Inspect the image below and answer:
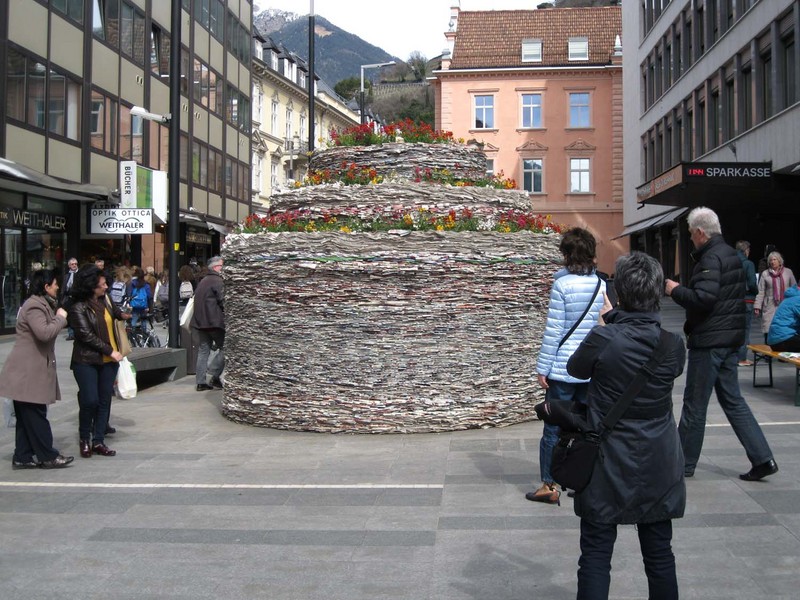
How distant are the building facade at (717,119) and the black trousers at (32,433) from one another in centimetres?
1792

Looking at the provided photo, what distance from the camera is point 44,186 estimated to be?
20297mm

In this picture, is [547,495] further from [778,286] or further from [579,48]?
[579,48]

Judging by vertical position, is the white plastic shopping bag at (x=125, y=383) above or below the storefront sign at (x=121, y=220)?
below

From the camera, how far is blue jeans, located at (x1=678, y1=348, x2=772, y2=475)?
6.61m

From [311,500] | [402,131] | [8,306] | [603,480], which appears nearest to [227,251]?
[402,131]

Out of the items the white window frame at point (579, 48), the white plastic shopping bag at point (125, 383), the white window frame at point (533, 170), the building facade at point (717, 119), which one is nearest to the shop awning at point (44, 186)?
the white plastic shopping bag at point (125, 383)

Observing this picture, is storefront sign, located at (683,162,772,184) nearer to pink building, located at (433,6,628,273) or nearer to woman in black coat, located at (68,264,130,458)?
woman in black coat, located at (68,264,130,458)

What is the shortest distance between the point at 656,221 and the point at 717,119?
8.44 m

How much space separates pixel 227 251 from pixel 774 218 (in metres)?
24.3

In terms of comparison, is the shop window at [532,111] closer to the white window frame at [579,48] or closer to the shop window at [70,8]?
the white window frame at [579,48]

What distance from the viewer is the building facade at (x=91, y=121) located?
22.0 m

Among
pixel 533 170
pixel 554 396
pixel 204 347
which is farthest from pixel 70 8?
pixel 533 170

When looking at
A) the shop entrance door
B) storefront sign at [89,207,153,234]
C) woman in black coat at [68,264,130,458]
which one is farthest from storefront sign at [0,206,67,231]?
woman in black coat at [68,264,130,458]

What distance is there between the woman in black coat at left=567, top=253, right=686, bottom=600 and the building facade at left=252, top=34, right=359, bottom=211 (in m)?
44.6
